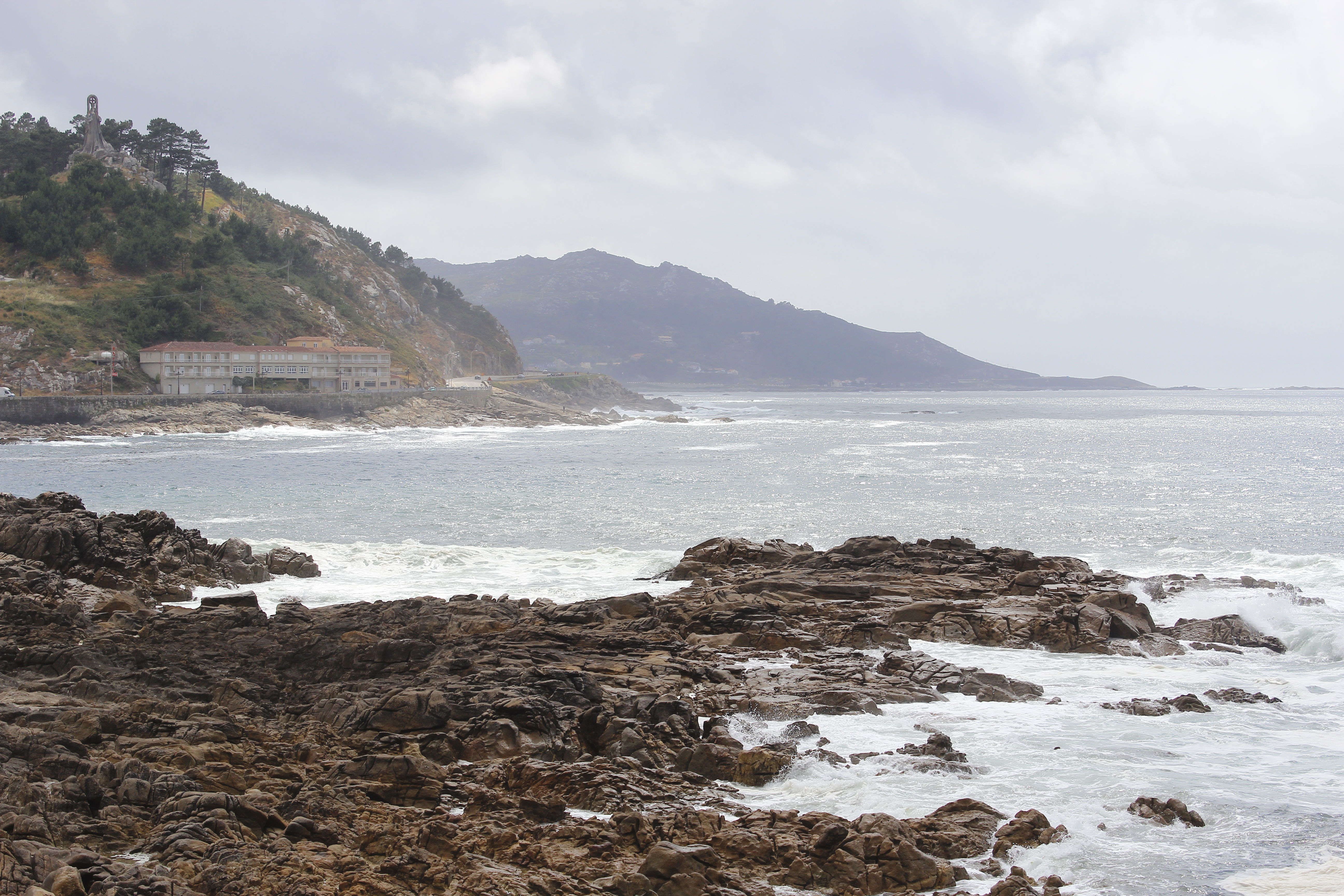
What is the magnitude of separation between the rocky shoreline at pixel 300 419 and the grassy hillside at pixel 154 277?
6776mm

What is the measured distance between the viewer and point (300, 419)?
8069 cm

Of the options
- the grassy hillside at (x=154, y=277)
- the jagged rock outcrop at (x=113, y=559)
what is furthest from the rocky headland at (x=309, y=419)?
the jagged rock outcrop at (x=113, y=559)

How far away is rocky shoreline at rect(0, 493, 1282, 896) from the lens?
25.5 ft

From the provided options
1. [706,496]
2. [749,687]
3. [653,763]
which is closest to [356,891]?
[653,763]

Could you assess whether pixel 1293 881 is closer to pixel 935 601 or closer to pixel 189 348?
pixel 935 601

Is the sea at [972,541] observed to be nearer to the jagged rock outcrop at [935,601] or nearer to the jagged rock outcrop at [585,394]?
the jagged rock outcrop at [935,601]

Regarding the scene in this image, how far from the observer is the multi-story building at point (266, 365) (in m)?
79.9

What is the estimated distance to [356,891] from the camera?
24.0ft

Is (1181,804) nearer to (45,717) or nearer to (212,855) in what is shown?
(212,855)

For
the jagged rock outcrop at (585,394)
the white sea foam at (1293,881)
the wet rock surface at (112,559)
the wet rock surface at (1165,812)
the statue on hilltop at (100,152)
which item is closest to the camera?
the white sea foam at (1293,881)

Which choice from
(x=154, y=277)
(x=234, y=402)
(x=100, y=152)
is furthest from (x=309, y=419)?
(x=100, y=152)

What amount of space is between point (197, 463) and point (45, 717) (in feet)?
135

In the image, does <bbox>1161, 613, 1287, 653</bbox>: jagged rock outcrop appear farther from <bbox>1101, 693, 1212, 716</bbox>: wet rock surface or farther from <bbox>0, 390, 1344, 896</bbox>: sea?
<bbox>1101, 693, 1212, 716</bbox>: wet rock surface

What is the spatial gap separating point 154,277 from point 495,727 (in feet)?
310
